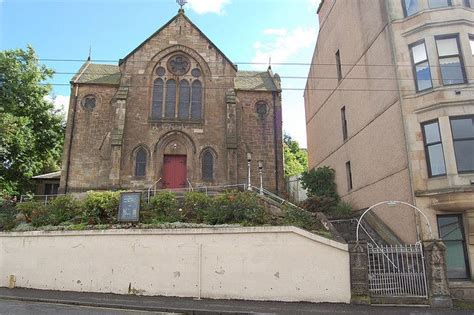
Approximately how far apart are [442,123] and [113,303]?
12.9 m

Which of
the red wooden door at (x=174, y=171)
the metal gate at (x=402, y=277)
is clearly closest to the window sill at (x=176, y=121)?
the red wooden door at (x=174, y=171)

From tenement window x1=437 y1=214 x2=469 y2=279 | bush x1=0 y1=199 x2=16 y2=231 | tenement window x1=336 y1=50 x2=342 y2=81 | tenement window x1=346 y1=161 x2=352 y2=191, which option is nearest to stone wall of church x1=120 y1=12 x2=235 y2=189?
→ bush x1=0 y1=199 x2=16 y2=231

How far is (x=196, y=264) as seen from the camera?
1257 centimetres

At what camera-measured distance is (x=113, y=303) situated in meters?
11.0

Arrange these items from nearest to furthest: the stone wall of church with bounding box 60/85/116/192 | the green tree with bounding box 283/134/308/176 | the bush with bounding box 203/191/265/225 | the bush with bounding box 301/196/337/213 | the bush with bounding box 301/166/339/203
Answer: the bush with bounding box 203/191/265/225
the bush with bounding box 301/196/337/213
the bush with bounding box 301/166/339/203
the stone wall of church with bounding box 60/85/116/192
the green tree with bounding box 283/134/308/176

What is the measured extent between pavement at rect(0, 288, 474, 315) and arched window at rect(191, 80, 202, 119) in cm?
1384

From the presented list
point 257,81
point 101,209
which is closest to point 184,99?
point 257,81

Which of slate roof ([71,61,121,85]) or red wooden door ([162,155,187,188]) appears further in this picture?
slate roof ([71,61,121,85])

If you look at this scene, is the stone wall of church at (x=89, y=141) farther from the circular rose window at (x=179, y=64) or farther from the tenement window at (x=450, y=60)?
the tenement window at (x=450, y=60)

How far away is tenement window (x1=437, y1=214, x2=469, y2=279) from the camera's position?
12.9 meters

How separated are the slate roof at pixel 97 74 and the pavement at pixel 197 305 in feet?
51.9

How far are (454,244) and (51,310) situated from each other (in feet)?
43.6

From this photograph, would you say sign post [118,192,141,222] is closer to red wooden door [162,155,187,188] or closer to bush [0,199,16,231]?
bush [0,199,16,231]

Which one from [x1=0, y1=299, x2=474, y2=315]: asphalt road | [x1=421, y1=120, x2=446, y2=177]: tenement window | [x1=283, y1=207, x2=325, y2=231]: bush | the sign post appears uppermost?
[x1=421, y1=120, x2=446, y2=177]: tenement window
